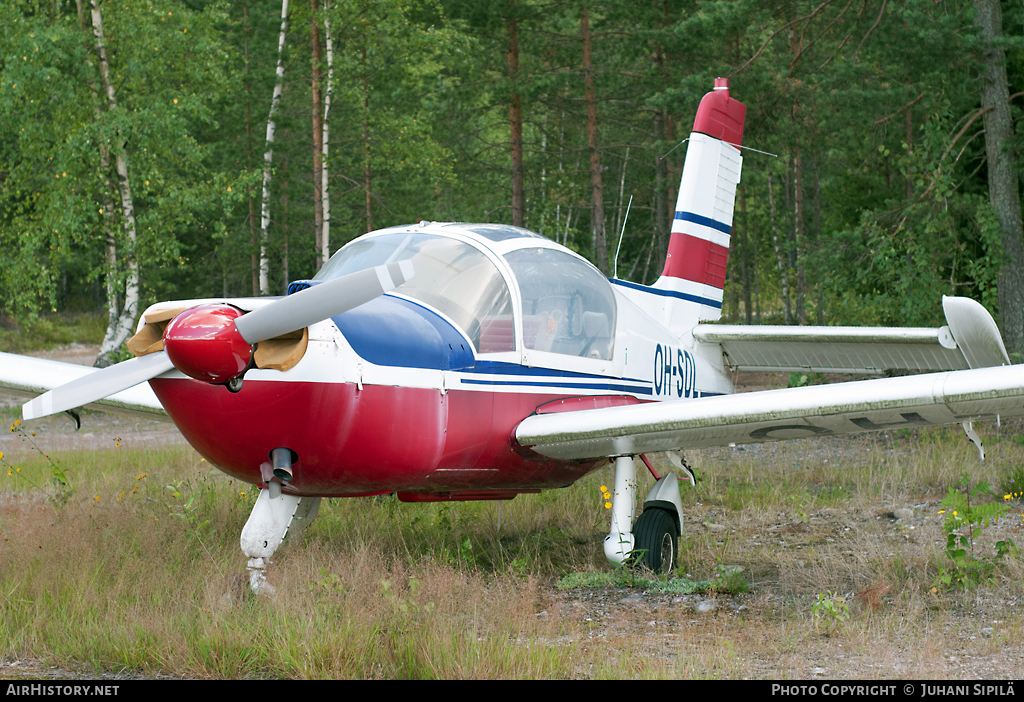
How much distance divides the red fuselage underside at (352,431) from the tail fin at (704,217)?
2.68 m

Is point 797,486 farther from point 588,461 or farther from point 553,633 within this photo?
point 553,633

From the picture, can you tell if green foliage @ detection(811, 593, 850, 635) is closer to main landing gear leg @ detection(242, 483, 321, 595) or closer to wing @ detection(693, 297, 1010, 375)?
wing @ detection(693, 297, 1010, 375)

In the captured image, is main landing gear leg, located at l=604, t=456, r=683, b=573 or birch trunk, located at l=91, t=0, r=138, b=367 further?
birch trunk, located at l=91, t=0, r=138, b=367

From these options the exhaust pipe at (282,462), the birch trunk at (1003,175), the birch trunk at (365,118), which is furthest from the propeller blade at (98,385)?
the birch trunk at (365,118)

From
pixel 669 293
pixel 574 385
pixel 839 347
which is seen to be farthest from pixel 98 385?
pixel 839 347

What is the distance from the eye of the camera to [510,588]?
4836mm

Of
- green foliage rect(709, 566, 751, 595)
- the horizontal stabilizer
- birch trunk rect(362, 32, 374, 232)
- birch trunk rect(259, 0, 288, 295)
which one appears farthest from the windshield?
birch trunk rect(259, 0, 288, 295)

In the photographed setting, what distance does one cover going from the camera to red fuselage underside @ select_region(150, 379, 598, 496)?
13.4ft

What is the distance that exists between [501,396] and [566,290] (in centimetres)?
94

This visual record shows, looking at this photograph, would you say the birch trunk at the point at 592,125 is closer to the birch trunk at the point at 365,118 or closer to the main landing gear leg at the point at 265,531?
the birch trunk at the point at 365,118

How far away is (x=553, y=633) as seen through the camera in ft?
13.9

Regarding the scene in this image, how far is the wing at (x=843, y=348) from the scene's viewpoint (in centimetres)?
629

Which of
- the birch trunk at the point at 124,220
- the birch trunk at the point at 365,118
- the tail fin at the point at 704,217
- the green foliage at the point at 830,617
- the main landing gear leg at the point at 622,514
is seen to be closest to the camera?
the green foliage at the point at 830,617

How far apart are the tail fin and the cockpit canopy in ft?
5.32
